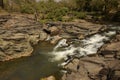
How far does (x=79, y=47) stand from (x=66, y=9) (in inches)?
713

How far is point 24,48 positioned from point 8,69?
396 cm

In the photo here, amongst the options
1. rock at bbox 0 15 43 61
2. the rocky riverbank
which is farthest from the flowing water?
the rocky riverbank

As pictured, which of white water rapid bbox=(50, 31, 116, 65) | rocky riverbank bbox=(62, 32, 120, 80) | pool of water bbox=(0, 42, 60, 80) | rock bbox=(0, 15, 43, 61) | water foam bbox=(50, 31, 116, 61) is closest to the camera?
rocky riverbank bbox=(62, 32, 120, 80)

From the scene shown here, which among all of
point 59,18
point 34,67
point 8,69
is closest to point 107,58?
point 34,67

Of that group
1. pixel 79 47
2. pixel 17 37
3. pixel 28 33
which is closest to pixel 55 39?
pixel 28 33

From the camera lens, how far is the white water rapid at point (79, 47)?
849 inches

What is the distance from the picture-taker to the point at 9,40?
2342cm

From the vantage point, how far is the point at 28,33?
26.5 m

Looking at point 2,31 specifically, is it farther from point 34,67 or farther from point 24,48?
point 34,67

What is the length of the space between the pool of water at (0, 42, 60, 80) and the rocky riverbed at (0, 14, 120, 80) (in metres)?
0.98

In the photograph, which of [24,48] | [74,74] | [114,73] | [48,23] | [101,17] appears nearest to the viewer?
[114,73]

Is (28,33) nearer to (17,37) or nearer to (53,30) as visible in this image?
(17,37)

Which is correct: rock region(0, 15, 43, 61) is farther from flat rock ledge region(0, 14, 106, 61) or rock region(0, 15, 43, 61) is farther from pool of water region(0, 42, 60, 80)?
pool of water region(0, 42, 60, 80)

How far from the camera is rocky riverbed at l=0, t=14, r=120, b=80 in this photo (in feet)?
51.3
